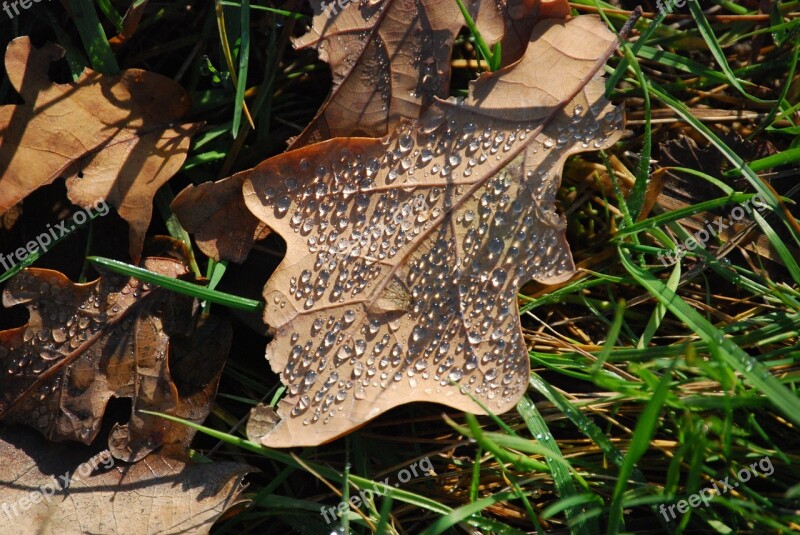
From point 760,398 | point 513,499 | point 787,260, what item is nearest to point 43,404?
point 513,499

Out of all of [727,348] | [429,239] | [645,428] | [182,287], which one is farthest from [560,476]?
[182,287]

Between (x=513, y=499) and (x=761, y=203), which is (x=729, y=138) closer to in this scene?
(x=761, y=203)

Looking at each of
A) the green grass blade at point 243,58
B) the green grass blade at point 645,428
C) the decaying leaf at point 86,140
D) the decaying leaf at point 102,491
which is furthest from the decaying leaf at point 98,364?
the green grass blade at point 645,428

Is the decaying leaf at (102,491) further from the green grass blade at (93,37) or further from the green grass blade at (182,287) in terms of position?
the green grass blade at (93,37)

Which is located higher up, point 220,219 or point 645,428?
point 220,219

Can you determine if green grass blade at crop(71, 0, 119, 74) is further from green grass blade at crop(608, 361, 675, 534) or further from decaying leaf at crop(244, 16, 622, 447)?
green grass blade at crop(608, 361, 675, 534)

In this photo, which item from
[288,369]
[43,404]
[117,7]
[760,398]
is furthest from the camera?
[117,7]

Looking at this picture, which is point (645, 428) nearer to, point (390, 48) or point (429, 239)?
point (429, 239)
